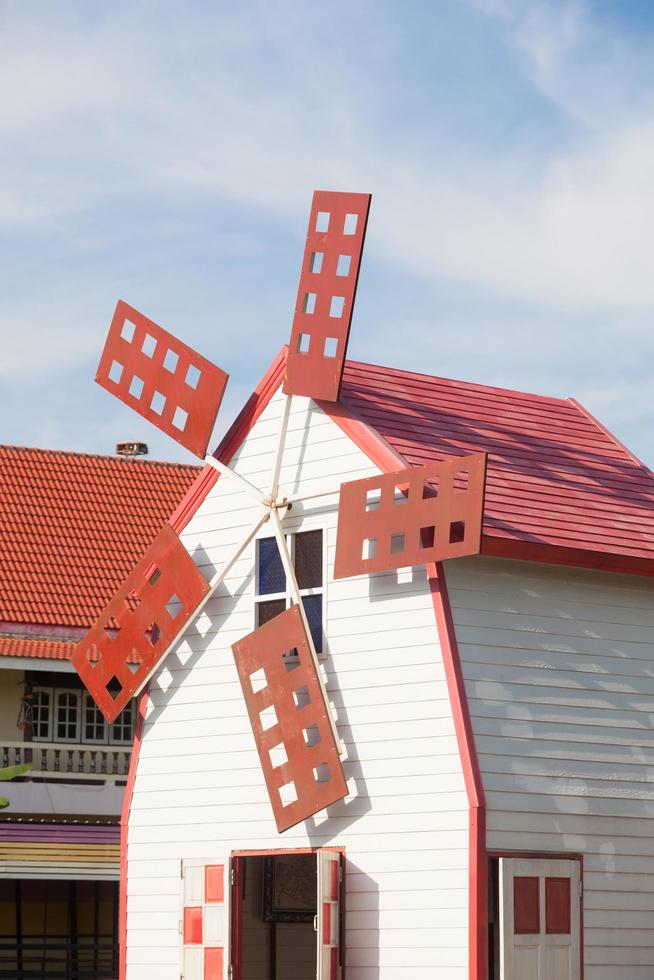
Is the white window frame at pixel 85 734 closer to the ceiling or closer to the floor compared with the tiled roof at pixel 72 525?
closer to the floor

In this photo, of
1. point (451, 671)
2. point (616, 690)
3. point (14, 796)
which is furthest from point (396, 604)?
point (14, 796)

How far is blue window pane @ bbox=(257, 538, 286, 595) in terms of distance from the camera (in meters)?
16.5

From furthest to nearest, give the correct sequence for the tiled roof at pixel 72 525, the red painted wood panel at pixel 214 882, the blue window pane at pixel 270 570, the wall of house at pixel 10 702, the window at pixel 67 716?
the window at pixel 67 716 → the tiled roof at pixel 72 525 → the wall of house at pixel 10 702 → the blue window pane at pixel 270 570 → the red painted wood panel at pixel 214 882

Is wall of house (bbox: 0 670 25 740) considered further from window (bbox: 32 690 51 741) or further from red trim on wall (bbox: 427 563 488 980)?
red trim on wall (bbox: 427 563 488 980)

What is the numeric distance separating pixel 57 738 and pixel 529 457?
1219 cm

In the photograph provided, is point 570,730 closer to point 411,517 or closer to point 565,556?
point 565,556

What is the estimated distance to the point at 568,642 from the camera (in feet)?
50.8

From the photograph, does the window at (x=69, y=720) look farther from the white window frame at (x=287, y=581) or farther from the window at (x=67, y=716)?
the white window frame at (x=287, y=581)

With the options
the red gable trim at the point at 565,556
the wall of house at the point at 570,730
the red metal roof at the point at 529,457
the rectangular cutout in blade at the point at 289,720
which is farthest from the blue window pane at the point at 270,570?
the red gable trim at the point at 565,556

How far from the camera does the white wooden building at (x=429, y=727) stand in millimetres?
14562

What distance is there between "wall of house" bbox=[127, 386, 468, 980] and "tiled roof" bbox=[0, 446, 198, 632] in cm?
848

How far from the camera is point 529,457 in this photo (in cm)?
1705

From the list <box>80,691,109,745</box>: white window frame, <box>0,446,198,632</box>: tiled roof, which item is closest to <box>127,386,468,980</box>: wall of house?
<box>0,446,198,632</box>: tiled roof

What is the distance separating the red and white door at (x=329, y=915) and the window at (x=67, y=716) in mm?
12358
